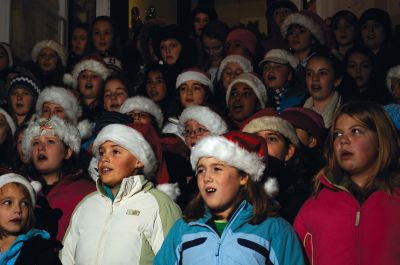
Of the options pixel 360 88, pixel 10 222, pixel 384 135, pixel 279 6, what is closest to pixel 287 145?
pixel 384 135

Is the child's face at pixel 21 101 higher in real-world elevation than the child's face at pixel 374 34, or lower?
lower

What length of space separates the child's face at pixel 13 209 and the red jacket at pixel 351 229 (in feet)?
6.63

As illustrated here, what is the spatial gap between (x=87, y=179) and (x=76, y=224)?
3.43 ft

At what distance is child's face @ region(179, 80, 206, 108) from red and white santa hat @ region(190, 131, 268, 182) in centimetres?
312

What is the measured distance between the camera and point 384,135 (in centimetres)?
467

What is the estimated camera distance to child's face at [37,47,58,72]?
32.4 ft

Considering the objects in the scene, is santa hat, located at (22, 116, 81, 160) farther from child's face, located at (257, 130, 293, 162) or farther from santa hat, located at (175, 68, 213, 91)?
santa hat, located at (175, 68, 213, 91)

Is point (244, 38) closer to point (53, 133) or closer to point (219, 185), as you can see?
point (53, 133)

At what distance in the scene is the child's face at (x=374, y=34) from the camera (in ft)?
30.3

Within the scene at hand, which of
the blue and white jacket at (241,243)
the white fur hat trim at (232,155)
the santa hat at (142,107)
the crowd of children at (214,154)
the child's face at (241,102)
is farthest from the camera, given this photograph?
the santa hat at (142,107)

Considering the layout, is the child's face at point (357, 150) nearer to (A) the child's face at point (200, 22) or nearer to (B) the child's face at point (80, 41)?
(A) the child's face at point (200, 22)

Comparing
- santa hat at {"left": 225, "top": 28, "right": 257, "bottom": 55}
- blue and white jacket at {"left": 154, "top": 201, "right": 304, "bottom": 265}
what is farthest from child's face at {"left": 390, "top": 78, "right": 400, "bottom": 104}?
blue and white jacket at {"left": 154, "top": 201, "right": 304, "bottom": 265}

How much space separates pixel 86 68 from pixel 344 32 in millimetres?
3346

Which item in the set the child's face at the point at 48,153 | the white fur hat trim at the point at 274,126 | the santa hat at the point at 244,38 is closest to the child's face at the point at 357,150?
the white fur hat trim at the point at 274,126
